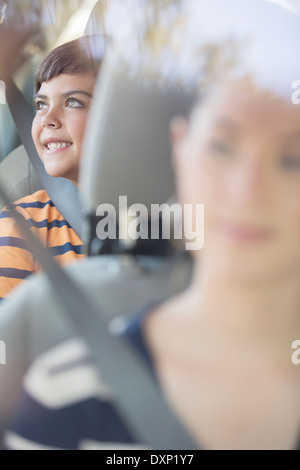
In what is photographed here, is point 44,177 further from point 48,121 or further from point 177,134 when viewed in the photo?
point 177,134

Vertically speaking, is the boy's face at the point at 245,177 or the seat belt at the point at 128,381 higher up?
the boy's face at the point at 245,177

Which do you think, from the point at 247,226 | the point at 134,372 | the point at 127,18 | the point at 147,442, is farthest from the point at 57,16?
the point at 147,442

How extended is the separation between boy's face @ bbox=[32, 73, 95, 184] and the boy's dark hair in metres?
0.01

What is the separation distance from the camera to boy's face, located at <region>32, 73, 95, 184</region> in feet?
3.60

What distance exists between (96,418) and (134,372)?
0.10 m

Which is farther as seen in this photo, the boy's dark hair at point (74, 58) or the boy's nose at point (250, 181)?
the boy's dark hair at point (74, 58)

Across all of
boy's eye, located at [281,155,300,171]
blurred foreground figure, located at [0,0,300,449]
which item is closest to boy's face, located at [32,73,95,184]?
blurred foreground figure, located at [0,0,300,449]

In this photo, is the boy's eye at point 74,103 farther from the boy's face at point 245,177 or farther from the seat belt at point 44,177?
the boy's face at point 245,177

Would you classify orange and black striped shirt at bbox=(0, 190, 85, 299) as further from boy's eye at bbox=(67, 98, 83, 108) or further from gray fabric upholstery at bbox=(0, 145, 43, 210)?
boy's eye at bbox=(67, 98, 83, 108)

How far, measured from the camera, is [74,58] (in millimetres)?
1119

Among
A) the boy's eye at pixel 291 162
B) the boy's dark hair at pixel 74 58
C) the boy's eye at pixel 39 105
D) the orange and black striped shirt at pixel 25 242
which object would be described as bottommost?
the orange and black striped shirt at pixel 25 242

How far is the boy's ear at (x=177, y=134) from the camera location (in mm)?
1013

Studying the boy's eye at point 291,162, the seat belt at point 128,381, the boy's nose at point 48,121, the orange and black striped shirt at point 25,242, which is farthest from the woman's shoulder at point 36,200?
the boy's eye at point 291,162

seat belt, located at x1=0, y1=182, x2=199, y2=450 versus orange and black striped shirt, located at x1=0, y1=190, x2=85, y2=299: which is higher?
orange and black striped shirt, located at x1=0, y1=190, x2=85, y2=299
